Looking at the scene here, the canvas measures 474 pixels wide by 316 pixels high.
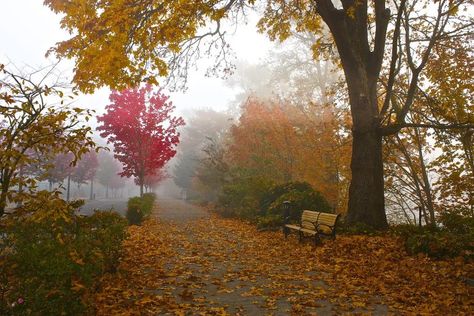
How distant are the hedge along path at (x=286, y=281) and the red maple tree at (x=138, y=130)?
1017cm

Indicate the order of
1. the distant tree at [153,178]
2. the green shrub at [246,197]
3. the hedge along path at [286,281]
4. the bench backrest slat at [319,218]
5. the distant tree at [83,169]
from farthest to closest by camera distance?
the distant tree at [83,169], the distant tree at [153,178], the green shrub at [246,197], the bench backrest slat at [319,218], the hedge along path at [286,281]

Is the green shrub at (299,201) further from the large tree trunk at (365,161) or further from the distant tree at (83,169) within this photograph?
the distant tree at (83,169)

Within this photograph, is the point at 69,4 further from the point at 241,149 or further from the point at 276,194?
the point at 241,149

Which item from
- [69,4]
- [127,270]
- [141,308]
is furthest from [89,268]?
[69,4]

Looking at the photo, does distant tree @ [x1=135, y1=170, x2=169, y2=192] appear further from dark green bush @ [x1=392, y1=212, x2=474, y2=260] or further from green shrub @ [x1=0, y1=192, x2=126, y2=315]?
green shrub @ [x1=0, y1=192, x2=126, y2=315]

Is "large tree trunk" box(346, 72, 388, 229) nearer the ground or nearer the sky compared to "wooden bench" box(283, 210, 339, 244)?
nearer the sky

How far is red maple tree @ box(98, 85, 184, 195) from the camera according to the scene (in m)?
19.1

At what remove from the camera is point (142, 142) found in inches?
771

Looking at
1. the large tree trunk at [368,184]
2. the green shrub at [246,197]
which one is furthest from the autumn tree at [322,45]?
the green shrub at [246,197]

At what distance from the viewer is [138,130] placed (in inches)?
762

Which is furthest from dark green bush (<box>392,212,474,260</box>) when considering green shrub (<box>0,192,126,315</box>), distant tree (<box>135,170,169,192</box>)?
distant tree (<box>135,170,169,192</box>)

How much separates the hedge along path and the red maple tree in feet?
33.4

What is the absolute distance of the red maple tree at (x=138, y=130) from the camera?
19078 mm

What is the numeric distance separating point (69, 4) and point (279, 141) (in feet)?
46.9
